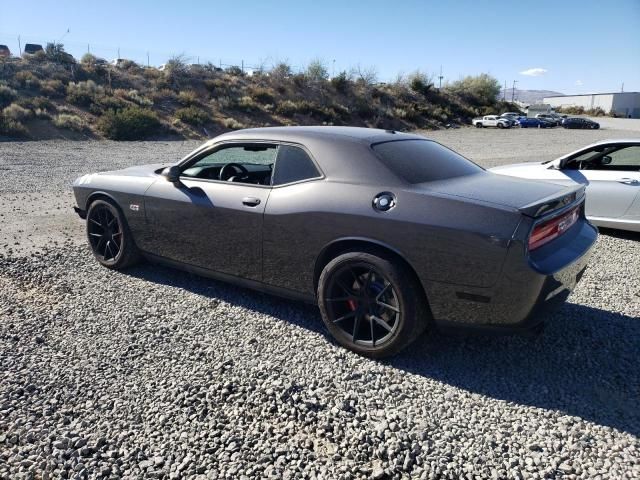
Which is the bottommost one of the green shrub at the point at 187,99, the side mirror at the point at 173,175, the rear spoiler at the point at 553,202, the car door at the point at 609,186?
the car door at the point at 609,186

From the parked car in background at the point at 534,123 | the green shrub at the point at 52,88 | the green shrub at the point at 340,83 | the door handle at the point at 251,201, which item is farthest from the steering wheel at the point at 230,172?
the parked car in background at the point at 534,123

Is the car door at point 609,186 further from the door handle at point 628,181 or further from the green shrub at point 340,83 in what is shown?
the green shrub at point 340,83

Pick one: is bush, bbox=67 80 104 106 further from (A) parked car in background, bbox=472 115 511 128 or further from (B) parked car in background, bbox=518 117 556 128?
(B) parked car in background, bbox=518 117 556 128

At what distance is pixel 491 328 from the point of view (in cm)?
324

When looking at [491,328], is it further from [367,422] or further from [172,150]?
[172,150]

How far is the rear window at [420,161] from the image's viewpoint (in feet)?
12.2

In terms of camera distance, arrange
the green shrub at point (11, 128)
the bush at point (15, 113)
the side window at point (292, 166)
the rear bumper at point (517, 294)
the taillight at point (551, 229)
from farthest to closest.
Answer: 1. the bush at point (15, 113)
2. the green shrub at point (11, 128)
3. the side window at point (292, 166)
4. the taillight at point (551, 229)
5. the rear bumper at point (517, 294)

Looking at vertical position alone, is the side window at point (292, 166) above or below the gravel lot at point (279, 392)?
above

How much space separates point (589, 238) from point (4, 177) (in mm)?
12187

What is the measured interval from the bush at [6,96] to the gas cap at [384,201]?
2661cm

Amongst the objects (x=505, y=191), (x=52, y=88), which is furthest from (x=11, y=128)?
(x=505, y=191)

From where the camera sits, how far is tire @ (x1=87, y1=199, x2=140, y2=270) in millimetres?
5109

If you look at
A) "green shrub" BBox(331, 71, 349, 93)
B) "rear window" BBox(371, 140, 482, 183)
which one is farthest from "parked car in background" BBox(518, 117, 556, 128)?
"rear window" BBox(371, 140, 482, 183)

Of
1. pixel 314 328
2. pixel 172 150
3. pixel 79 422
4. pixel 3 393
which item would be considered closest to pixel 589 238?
pixel 314 328
